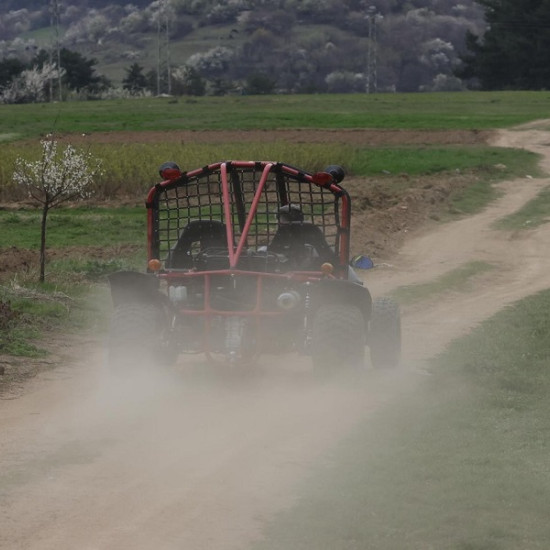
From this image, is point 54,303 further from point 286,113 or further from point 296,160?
point 286,113

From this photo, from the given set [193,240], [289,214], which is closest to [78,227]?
[193,240]

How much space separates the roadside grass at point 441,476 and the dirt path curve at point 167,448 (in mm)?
264

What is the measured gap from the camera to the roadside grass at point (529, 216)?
30.8 meters

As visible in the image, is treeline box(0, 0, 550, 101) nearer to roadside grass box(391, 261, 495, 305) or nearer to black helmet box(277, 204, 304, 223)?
roadside grass box(391, 261, 495, 305)

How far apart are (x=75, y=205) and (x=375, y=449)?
2500cm

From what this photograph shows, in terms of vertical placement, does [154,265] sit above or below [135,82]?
above

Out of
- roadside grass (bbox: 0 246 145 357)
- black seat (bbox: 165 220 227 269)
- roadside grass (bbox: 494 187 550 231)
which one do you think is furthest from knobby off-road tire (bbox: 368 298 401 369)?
roadside grass (bbox: 494 187 550 231)

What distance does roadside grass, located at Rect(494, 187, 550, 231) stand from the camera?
101 ft

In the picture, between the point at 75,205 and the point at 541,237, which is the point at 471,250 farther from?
the point at 75,205

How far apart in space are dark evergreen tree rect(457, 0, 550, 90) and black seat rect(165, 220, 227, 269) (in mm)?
90846

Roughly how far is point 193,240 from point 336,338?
2.35 meters

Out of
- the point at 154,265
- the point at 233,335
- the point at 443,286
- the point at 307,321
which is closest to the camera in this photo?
the point at 233,335

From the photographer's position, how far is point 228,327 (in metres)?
13.1

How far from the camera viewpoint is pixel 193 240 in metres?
14.7
